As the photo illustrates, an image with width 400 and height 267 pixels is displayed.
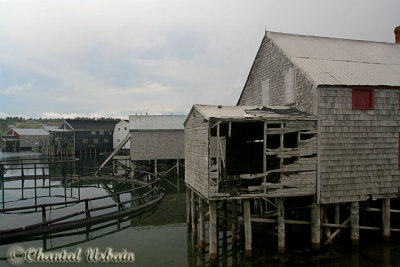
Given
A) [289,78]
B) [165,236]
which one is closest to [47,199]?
[165,236]

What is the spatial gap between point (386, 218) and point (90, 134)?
190 feet

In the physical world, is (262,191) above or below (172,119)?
below

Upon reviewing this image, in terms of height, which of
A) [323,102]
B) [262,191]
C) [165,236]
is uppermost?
[323,102]

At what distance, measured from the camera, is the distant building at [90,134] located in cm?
5825

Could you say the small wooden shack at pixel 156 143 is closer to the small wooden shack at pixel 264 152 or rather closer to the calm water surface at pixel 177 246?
the calm water surface at pixel 177 246

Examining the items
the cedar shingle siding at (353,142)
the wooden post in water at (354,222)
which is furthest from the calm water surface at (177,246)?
the cedar shingle siding at (353,142)

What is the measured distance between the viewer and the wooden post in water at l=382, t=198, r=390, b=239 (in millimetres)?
11680

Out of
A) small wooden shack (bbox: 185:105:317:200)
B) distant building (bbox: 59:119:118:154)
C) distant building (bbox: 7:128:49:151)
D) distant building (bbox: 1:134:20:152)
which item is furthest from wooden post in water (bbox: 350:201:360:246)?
distant building (bbox: 1:134:20:152)

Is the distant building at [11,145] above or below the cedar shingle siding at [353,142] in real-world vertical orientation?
below

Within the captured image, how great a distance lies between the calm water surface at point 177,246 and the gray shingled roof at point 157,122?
1559 cm

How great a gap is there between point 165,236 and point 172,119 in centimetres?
2166

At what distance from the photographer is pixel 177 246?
12.1m

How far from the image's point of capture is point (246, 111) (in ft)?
36.6

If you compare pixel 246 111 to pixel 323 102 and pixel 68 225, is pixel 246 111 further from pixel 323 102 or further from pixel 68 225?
pixel 68 225
